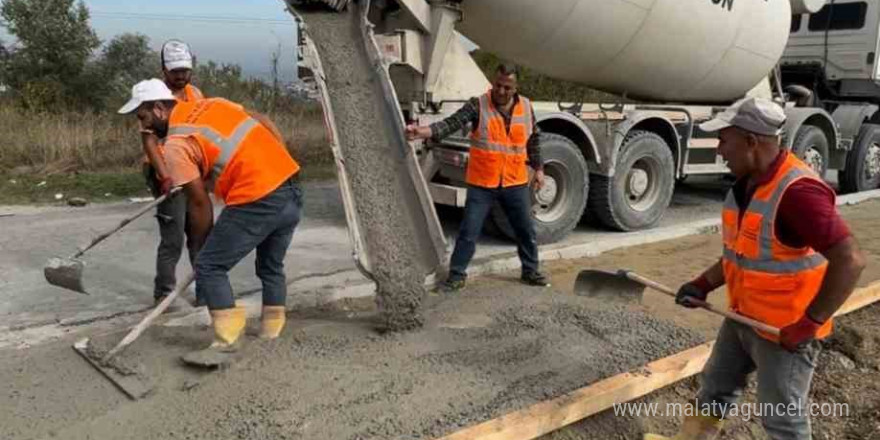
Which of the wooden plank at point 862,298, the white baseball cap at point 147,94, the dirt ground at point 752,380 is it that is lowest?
the dirt ground at point 752,380

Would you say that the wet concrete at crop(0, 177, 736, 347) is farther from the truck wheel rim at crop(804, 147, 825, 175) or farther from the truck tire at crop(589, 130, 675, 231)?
the truck wheel rim at crop(804, 147, 825, 175)

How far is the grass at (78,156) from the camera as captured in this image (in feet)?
29.6

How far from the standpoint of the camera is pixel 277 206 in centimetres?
382

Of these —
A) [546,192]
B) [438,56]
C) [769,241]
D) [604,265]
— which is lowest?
[604,265]

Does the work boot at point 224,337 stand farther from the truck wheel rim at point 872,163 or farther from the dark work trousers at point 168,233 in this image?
the truck wheel rim at point 872,163

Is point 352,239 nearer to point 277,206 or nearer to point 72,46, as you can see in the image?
point 277,206

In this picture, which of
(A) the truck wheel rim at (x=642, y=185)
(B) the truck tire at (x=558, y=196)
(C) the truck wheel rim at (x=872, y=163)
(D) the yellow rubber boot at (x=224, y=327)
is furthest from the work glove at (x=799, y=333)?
(C) the truck wheel rim at (x=872, y=163)

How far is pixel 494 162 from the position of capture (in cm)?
526

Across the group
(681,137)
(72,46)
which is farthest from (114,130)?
(681,137)

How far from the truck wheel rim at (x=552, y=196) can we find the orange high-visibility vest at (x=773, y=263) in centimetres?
392

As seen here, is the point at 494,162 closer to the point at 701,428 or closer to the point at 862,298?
the point at 701,428

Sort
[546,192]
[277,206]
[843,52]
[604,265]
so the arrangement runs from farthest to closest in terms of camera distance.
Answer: [843,52] → [546,192] → [604,265] → [277,206]

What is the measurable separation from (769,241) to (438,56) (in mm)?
4165

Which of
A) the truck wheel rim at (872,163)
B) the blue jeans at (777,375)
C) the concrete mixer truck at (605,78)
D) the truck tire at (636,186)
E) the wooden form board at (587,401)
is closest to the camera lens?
the blue jeans at (777,375)
